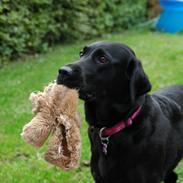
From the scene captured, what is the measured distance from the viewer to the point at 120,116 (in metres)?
3.79

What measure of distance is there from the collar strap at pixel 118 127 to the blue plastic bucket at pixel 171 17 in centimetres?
Answer: 1037

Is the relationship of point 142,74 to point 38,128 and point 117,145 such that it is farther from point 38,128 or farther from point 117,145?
point 38,128

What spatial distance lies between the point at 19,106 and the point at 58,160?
361 cm

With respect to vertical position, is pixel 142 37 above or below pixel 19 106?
below

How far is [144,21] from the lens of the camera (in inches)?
605

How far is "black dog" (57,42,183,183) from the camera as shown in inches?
146

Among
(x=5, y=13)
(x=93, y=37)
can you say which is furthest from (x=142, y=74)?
(x=93, y=37)

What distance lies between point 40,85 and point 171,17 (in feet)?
22.8

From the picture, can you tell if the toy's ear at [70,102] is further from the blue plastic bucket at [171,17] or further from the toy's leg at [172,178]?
the blue plastic bucket at [171,17]

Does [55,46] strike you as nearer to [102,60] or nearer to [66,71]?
[102,60]


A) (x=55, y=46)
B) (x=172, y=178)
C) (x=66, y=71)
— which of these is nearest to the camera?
(x=66, y=71)

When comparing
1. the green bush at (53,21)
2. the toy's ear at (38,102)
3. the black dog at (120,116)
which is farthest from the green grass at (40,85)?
the toy's ear at (38,102)

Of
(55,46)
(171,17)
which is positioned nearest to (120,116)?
(55,46)

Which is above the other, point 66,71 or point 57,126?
point 66,71
